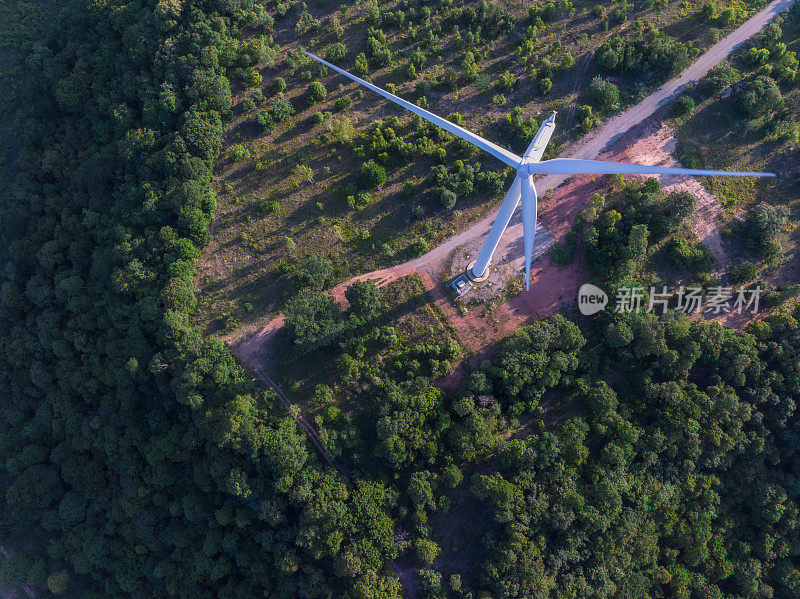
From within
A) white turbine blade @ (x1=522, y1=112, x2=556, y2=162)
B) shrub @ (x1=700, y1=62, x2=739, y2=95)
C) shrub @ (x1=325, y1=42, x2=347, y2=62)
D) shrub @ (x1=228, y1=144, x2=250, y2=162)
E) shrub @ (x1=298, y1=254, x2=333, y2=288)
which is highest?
shrub @ (x1=325, y1=42, x2=347, y2=62)

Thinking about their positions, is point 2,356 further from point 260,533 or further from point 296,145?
point 296,145

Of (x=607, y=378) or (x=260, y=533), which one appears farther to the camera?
(x=607, y=378)

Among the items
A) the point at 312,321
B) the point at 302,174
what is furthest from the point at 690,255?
the point at 302,174

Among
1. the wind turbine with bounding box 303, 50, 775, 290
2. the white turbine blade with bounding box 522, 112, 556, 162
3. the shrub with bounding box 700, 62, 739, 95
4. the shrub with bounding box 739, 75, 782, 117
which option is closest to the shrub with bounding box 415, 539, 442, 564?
the wind turbine with bounding box 303, 50, 775, 290

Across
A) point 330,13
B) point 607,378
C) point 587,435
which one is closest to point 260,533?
point 587,435

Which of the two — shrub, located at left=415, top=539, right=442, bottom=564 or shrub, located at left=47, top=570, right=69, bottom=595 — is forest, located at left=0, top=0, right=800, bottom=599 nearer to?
shrub, located at left=415, top=539, right=442, bottom=564

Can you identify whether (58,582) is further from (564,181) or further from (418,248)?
(564,181)
